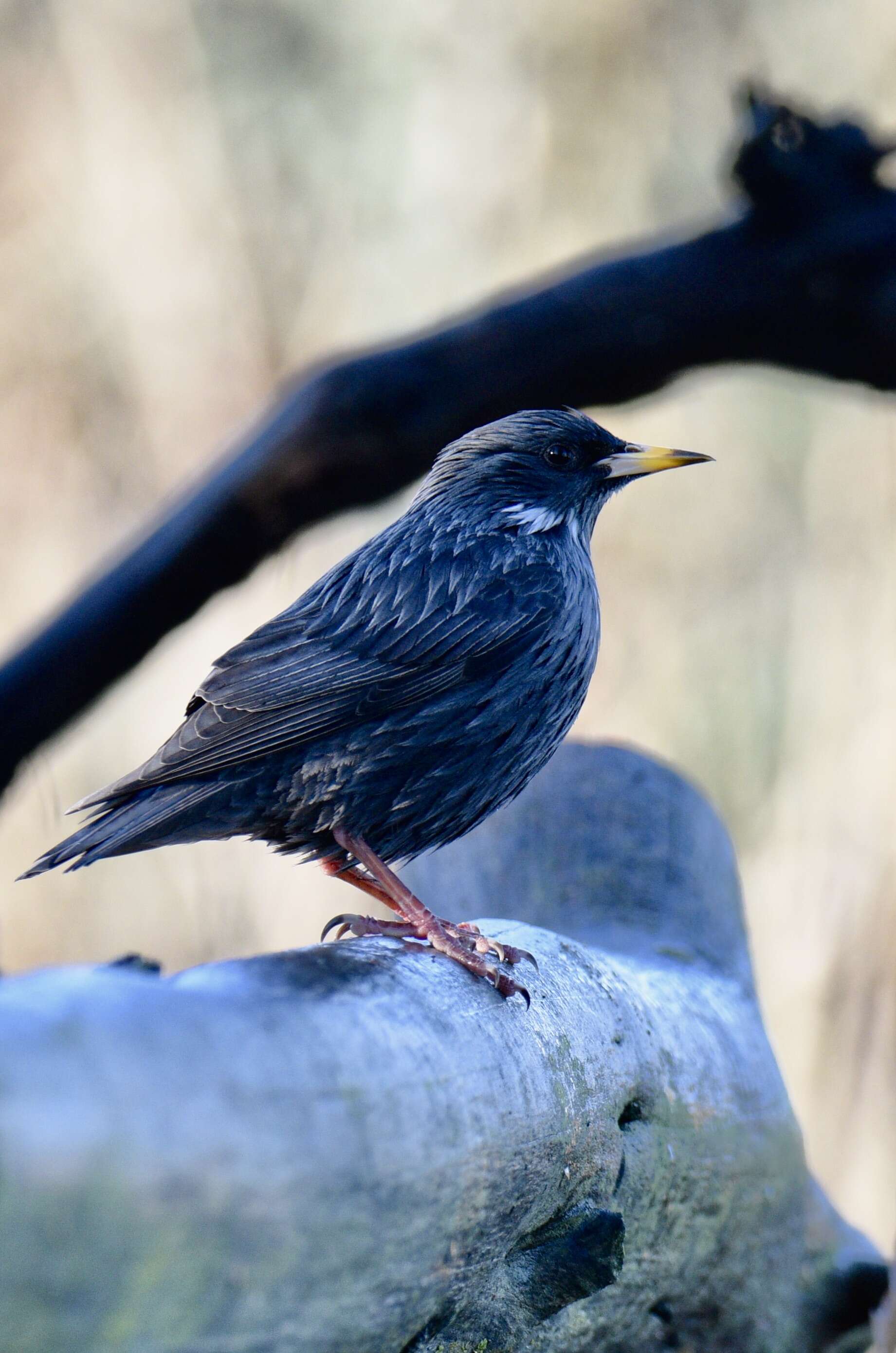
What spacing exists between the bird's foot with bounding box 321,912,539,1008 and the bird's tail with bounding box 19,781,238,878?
0.38m

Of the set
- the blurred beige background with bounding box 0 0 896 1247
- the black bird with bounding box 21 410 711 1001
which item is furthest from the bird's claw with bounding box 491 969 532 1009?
the blurred beige background with bounding box 0 0 896 1247

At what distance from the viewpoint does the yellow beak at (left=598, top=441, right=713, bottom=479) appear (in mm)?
3875

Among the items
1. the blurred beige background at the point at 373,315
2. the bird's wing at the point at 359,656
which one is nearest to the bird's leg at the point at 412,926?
the bird's wing at the point at 359,656

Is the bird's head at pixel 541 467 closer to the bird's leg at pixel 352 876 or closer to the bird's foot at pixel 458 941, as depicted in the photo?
the bird's leg at pixel 352 876

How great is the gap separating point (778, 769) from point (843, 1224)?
3.95 metres

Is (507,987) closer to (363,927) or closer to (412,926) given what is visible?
(412,926)

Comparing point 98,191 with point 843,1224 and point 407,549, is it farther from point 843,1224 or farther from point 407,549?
point 843,1224

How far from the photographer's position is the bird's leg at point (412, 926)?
2807mm

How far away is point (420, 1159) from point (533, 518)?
2055mm

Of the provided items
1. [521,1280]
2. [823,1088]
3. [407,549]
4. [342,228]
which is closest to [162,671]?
[342,228]

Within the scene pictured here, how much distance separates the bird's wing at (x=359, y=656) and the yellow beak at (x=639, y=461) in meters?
0.51

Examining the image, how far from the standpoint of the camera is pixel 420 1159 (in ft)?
7.09

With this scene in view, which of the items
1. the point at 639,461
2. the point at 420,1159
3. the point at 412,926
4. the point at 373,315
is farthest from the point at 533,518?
the point at 373,315

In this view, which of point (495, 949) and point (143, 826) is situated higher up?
point (143, 826)
